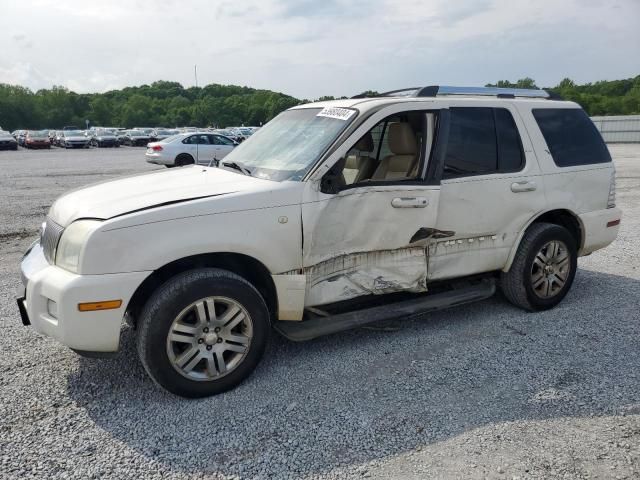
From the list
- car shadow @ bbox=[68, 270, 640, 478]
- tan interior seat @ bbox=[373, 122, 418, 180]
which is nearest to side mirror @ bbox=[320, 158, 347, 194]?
tan interior seat @ bbox=[373, 122, 418, 180]

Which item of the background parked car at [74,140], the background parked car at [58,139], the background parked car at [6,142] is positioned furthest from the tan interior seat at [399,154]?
the background parked car at [58,139]

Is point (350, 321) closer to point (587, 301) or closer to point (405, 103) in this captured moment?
point (405, 103)

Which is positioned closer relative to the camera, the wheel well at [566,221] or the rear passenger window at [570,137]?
the rear passenger window at [570,137]

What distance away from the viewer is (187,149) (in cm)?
2098

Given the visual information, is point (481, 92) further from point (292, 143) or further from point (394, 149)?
point (292, 143)

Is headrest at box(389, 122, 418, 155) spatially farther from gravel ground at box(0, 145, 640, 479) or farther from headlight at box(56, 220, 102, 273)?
headlight at box(56, 220, 102, 273)

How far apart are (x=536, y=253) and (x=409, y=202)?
1540 mm

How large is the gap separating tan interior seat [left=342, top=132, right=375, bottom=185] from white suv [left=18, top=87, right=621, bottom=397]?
2 cm

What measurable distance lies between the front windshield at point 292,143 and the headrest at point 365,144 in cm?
16

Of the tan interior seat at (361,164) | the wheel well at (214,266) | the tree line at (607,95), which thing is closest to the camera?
the wheel well at (214,266)

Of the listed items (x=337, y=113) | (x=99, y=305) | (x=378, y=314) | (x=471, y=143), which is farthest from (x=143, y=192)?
(x=471, y=143)

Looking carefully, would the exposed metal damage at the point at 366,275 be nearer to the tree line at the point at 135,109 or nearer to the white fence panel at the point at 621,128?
the white fence panel at the point at 621,128

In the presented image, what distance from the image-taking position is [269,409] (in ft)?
10.8

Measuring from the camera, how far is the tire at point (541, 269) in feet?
15.3
